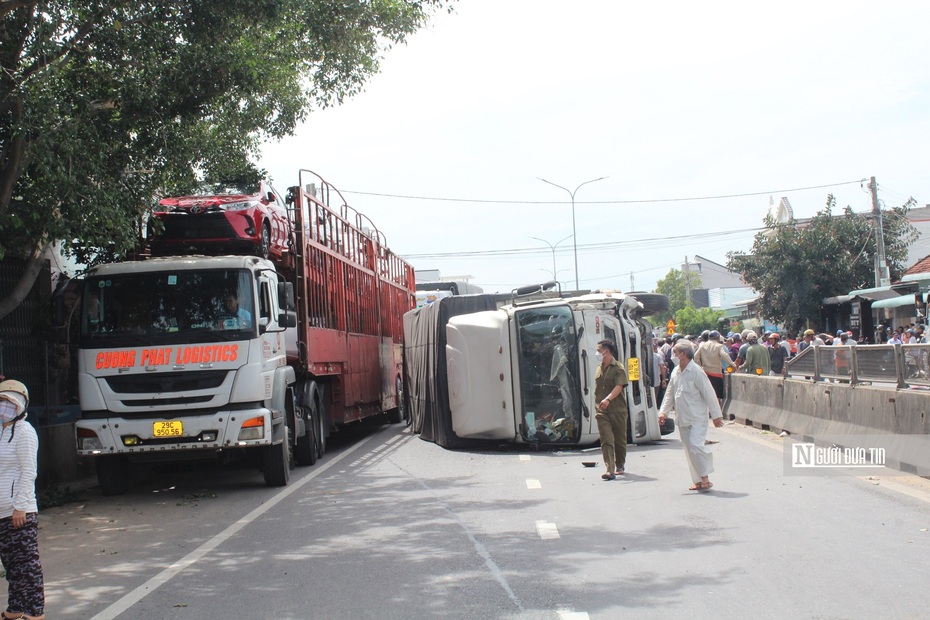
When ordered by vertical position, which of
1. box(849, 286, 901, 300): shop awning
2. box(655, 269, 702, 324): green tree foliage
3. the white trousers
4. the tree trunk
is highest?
box(655, 269, 702, 324): green tree foliage

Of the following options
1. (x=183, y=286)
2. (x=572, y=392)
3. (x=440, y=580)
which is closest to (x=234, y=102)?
(x=183, y=286)

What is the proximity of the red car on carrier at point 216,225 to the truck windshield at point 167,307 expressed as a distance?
35.5 inches

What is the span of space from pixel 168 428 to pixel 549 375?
6123 mm

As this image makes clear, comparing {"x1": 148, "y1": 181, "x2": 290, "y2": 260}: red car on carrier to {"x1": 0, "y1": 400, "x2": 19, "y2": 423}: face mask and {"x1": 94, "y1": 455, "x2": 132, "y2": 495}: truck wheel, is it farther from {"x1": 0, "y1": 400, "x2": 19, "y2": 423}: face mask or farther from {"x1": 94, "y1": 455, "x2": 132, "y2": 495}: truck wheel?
{"x1": 0, "y1": 400, "x2": 19, "y2": 423}: face mask

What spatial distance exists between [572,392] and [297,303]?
169 inches

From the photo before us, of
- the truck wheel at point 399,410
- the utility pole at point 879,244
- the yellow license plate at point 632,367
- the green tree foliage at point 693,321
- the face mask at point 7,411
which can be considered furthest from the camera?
the green tree foliage at point 693,321

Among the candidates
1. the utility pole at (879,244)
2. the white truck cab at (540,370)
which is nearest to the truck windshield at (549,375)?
the white truck cab at (540,370)

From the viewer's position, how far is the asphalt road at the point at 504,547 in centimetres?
634

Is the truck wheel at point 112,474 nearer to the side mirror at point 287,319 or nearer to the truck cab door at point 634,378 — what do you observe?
the side mirror at point 287,319

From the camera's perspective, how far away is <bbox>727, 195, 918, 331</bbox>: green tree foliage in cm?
4312

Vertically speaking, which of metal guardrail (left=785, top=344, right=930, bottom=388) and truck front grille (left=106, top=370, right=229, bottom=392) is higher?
truck front grille (left=106, top=370, right=229, bottom=392)

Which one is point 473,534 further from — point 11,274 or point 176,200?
point 11,274

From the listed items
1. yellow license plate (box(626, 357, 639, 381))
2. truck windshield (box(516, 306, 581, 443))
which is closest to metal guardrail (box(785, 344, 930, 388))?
yellow license plate (box(626, 357, 639, 381))

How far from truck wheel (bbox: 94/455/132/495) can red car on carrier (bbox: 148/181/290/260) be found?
8.85 ft
